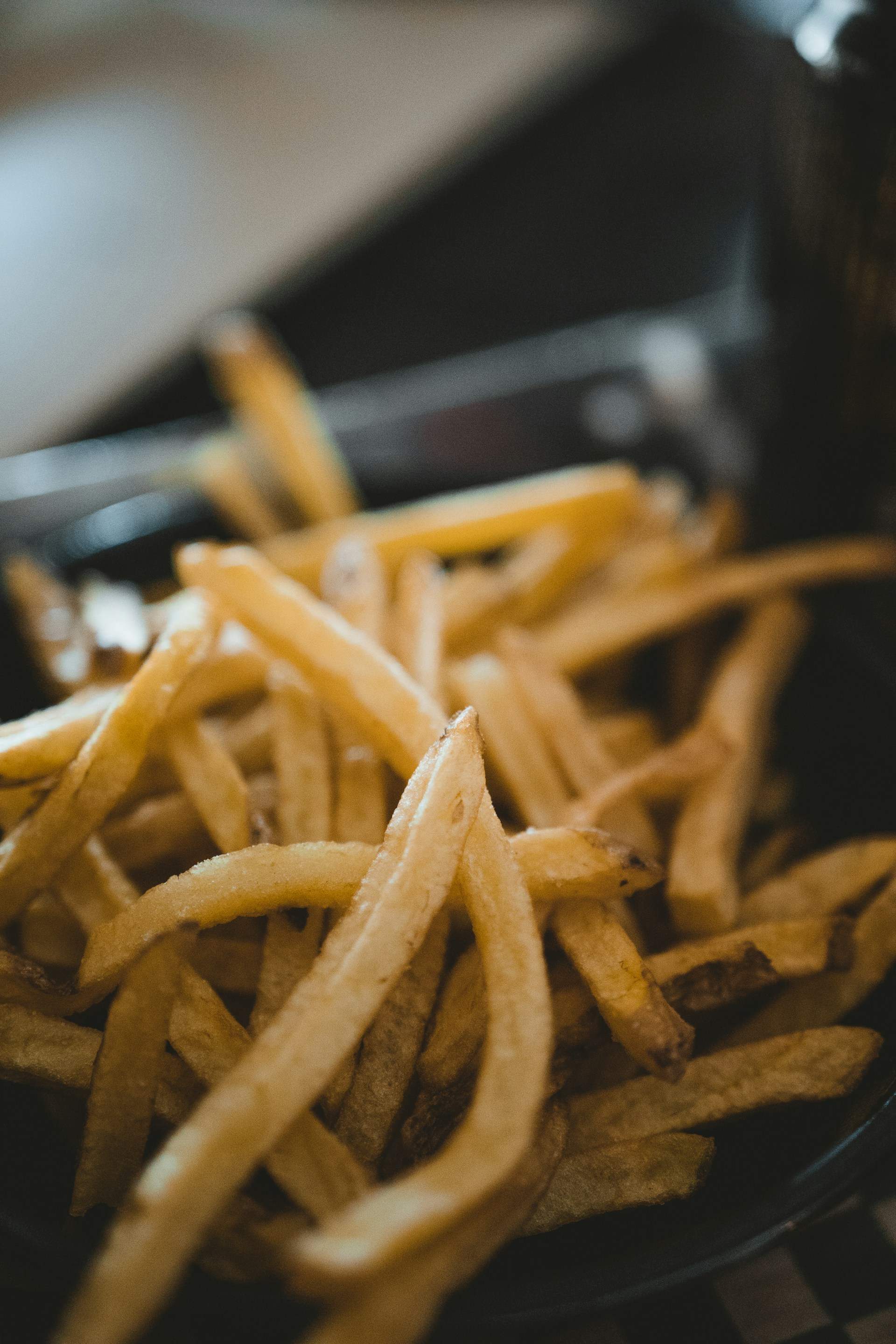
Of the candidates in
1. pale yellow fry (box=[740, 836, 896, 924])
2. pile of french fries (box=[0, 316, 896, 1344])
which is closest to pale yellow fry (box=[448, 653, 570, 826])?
pile of french fries (box=[0, 316, 896, 1344])

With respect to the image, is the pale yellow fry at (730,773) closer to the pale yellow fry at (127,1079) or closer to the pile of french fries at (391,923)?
the pile of french fries at (391,923)

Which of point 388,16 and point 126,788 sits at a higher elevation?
point 388,16

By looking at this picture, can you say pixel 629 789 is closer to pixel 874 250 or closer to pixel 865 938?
pixel 865 938

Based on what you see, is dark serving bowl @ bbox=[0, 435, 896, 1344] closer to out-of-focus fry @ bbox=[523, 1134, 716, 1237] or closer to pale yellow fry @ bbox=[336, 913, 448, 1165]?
out-of-focus fry @ bbox=[523, 1134, 716, 1237]

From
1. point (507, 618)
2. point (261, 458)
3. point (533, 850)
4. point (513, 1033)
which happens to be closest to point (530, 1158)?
point (513, 1033)

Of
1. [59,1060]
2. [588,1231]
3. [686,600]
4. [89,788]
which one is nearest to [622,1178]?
[588,1231]

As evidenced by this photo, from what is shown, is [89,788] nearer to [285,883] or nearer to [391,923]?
[285,883]
